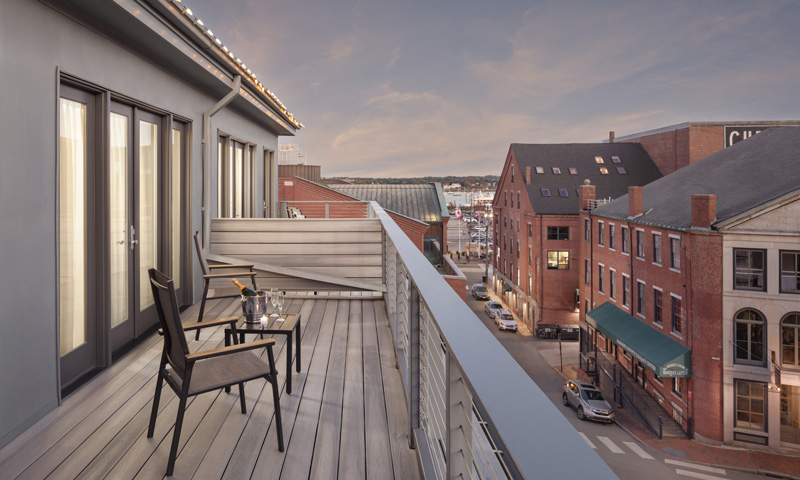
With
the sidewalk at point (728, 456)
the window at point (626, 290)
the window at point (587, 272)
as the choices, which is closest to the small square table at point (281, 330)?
the sidewalk at point (728, 456)

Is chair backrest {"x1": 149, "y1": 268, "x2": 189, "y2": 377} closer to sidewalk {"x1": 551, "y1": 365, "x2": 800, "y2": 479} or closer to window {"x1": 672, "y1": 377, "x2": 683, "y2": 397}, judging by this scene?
sidewalk {"x1": 551, "y1": 365, "x2": 800, "y2": 479}

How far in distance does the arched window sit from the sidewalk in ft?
9.84

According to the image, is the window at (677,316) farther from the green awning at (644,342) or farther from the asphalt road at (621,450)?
the asphalt road at (621,450)

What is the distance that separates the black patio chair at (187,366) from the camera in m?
2.08

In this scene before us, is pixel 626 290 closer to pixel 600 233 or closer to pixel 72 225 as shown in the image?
pixel 600 233

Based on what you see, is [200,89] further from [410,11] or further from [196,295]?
[410,11]

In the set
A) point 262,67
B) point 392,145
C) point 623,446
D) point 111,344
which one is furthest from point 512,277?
point 111,344

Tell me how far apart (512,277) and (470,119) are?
32812mm

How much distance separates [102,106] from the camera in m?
3.69

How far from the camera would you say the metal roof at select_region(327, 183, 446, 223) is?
80.9 feet

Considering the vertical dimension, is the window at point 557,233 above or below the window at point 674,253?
above

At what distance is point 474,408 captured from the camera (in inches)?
43.2

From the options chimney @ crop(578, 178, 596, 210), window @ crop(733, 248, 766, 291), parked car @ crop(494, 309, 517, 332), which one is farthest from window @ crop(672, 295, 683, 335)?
parked car @ crop(494, 309, 517, 332)

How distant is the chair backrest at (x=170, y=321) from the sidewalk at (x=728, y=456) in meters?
16.9
